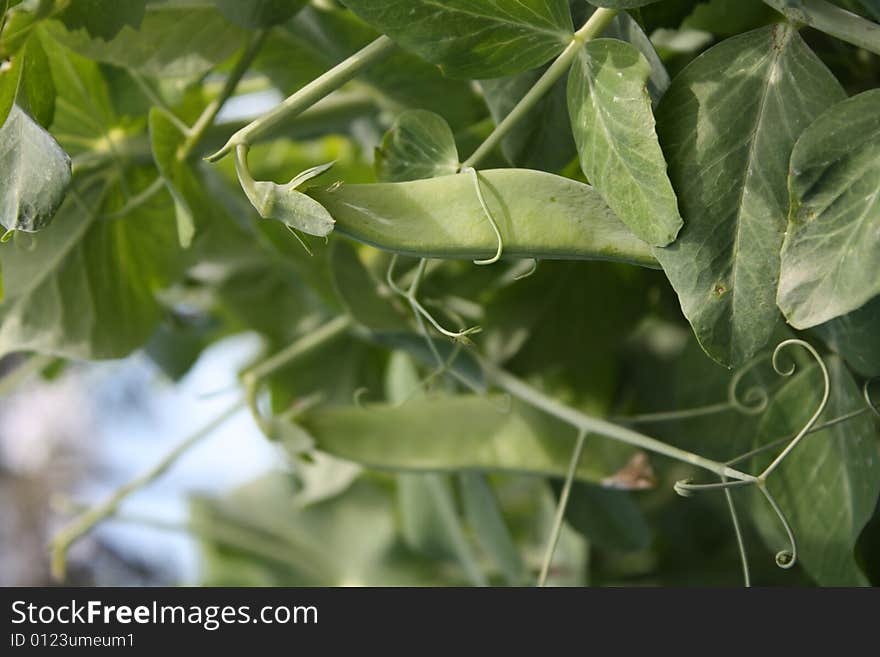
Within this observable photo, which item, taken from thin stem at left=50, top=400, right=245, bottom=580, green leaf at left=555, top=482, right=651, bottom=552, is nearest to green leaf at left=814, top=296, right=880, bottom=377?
green leaf at left=555, top=482, right=651, bottom=552

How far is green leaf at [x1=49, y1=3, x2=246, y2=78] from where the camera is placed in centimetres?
24

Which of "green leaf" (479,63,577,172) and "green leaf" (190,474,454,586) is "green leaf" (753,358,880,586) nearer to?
"green leaf" (479,63,577,172)

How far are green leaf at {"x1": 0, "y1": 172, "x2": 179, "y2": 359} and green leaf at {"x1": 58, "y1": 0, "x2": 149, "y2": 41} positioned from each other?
0.06 m

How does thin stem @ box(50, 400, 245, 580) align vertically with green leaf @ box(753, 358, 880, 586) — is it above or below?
below

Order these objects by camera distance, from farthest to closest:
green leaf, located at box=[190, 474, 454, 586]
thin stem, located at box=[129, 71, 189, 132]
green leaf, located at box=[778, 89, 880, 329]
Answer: green leaf, located at box=[190, 474, 454, 586] → thin stem, located at box=[129, 71, 189, 132] → green leaf, located at box=[778, 89, 880, 329]

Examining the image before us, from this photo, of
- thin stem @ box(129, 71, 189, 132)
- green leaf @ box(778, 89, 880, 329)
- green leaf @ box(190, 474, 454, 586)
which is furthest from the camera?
green leaf @ box(190, 474, 454, 586)

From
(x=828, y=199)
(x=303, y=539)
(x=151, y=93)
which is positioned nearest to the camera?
(x=828, y=199)

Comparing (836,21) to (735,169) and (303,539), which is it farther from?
(303,539)

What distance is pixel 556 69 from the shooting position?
0.18 meters

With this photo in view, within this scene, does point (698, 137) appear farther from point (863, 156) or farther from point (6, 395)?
point (6, 395)

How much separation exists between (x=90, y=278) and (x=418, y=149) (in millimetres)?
135

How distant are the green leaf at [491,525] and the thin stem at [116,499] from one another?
9cm

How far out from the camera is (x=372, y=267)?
30 cm

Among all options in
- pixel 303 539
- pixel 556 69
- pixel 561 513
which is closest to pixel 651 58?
pixel 556 69
